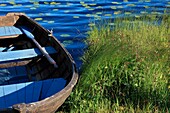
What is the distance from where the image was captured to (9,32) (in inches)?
312

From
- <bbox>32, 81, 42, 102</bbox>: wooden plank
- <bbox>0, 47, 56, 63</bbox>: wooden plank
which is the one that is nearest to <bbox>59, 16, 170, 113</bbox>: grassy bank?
<bbox>32, 81, 42, 102</bbox>: wooden plank

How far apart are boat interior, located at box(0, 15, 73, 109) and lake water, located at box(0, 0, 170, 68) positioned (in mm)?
2105

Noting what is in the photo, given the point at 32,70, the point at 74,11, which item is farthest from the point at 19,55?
the point at 74,11

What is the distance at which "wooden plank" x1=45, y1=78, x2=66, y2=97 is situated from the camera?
521cm

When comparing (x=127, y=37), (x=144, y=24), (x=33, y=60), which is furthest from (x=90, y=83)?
(x=144, y=24)

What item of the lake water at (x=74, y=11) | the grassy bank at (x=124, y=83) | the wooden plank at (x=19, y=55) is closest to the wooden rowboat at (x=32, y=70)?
the wooden plank at (x=19, y=55)

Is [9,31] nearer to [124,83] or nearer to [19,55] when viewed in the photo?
[19,55]

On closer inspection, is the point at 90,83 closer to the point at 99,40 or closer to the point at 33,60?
the point at 33,60

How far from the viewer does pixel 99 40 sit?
7.86m

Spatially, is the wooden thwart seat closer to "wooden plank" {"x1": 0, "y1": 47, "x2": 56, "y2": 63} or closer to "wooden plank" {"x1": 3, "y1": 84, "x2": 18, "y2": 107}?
"wooden plank" {"x1": 0, "y1": 47, "x2": 56, "y2": 63}

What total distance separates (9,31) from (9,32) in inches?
4.1

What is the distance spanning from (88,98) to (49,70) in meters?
1.17

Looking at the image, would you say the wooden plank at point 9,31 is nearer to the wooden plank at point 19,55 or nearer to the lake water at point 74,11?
the wooden plank at point 19,55

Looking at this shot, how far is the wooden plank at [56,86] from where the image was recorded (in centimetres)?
521
